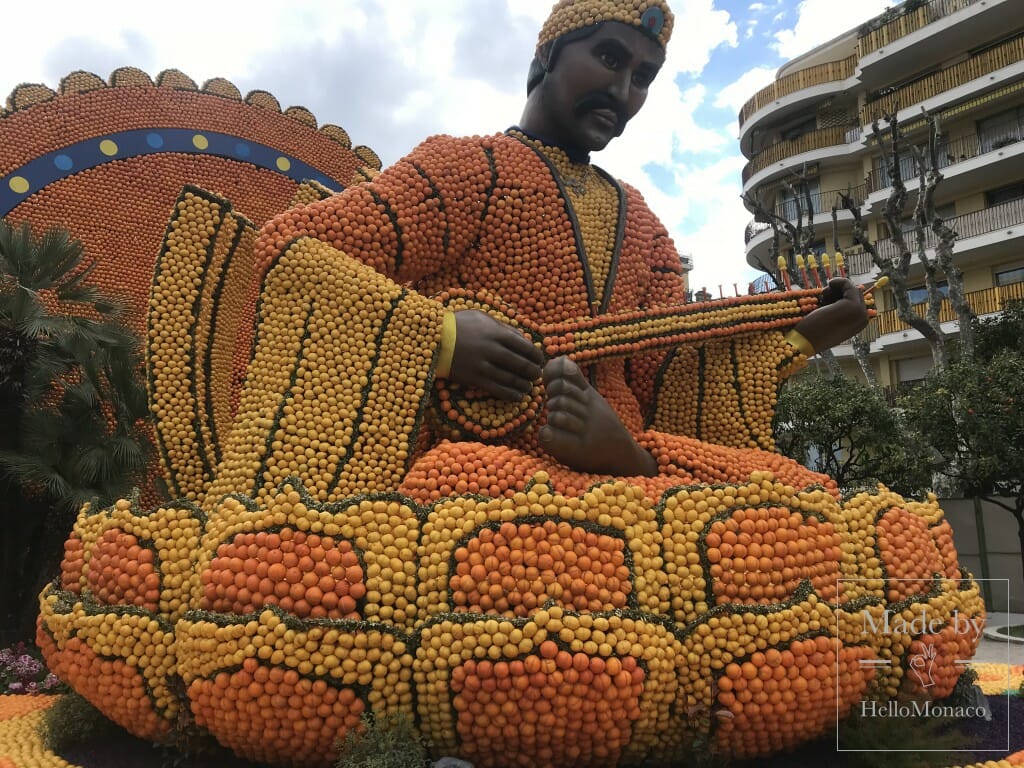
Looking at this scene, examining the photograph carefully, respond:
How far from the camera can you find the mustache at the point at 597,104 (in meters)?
4.05

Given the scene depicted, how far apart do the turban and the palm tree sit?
477 cm

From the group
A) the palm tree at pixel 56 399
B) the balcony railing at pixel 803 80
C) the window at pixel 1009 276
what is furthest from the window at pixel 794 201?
the palm tree at pixel 56 399

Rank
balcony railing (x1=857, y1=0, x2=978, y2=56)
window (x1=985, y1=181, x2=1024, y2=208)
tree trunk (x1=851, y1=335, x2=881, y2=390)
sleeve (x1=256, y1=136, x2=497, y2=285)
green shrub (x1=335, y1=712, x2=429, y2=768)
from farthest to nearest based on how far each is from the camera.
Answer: balcony railing (x1=857, y1=0, x2=978, y2=56) → window (x1=985, y1=181, x2=1024, y2=208) → tree trunk (x1=851, y1=335, x2=881, y2=390) → sleeve (x1=256, y1=136, x2=497, y2=285) → green shrub (x1=335, y1=712, x2=429, y2=768)

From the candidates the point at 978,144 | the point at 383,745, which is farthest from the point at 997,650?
the point at 978,144

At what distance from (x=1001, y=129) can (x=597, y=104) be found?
20346 mm

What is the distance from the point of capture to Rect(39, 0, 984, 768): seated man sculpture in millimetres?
2615

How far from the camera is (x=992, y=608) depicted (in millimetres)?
12883

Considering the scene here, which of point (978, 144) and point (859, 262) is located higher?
point (978, 144)

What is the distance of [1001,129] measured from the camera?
19.9 metres

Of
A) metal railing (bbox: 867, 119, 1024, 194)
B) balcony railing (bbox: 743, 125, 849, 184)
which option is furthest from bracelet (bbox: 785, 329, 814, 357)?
balcony railing (bbox: 743, 125, 849, 184)

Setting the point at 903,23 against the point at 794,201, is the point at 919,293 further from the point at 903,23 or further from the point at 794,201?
the point at 903,23

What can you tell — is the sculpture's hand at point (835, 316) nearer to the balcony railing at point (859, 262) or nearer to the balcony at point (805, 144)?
the balcony railing at point (859, 262)

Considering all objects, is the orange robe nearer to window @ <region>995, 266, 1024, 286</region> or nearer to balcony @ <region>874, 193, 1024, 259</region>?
balcony @ <region>874, 193, 1024, 259</region>

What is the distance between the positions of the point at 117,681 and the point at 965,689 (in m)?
3.47
